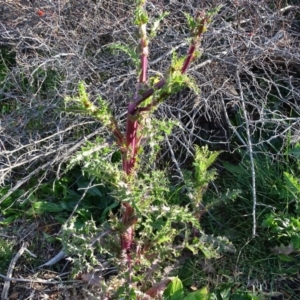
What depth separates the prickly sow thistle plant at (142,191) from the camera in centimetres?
156

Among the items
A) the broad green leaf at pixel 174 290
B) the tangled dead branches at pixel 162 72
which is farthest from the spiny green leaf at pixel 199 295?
the tangled dead branches at pixel 162 72

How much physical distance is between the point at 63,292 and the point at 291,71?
4.92 ft

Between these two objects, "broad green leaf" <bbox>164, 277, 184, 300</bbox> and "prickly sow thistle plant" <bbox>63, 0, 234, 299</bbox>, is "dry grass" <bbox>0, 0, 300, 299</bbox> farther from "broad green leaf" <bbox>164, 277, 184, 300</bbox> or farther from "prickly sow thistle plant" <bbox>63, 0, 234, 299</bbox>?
"broad green leaf" <bbox>164, 277, 184, 300</bbox>

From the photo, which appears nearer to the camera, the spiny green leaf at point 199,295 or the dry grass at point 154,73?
the spiny green leaf at point 199,295

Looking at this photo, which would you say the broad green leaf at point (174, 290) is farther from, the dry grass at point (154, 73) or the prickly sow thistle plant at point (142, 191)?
the dry grass at point (154, 73)

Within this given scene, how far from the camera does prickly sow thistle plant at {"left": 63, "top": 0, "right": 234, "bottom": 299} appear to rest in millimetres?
1559

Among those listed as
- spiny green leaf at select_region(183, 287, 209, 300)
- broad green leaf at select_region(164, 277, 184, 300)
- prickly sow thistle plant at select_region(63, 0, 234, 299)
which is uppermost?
prickly sow thistle plant at select_region(63, 0, 234, 299)

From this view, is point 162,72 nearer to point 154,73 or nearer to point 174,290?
point 154,73

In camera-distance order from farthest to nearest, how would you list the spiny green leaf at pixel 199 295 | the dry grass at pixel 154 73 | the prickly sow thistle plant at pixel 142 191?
the dry grass at pixel 154 73 < the spiny green leaf at pixel 199 295 < the prickly sow thistle plant at pixel 142 191

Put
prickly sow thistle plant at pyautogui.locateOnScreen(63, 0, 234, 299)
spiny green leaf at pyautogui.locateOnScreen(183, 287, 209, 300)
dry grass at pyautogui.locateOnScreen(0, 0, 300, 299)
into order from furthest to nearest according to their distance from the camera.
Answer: dry grass at pyautogui.locateOnScreen(0, 0, 300, 299) → spiny green leaf at pyautogui.locateOnScreen(183, 287, 209, 300) → prickly sow thistle plant at pyautogui.locateOnScreen(63, 0, 234, 299)

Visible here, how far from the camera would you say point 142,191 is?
5.74 ft

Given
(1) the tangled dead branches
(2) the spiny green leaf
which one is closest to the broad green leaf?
(2) the spiny green leaf

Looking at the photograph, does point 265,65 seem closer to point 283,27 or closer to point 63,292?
point 283,27

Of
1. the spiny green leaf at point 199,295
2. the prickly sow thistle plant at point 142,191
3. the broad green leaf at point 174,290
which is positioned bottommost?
the broad green leaf at point 174,290
